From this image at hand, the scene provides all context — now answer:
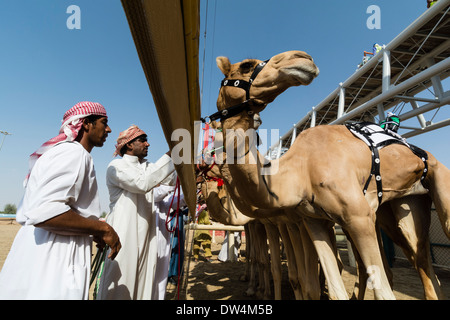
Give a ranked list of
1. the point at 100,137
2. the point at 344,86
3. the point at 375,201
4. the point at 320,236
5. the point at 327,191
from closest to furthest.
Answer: the point at 100,137 → the point at 327,191 → the point at 320,236 → the point at 375,201 → the point at 344,86

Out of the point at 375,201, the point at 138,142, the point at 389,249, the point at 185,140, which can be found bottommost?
the point at 389,249

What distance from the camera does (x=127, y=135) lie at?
3246 mm

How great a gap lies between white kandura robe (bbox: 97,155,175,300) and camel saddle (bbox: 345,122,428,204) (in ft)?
8.12

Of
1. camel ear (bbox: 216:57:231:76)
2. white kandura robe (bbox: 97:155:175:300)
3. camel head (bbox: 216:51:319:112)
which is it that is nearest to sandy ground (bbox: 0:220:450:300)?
white kandura robe (bbox: 97:155:175:300)

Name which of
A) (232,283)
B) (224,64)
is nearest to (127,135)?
(224,64)

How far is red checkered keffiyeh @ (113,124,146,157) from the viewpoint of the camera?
3.20m

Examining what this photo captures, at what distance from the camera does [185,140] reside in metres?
1.71

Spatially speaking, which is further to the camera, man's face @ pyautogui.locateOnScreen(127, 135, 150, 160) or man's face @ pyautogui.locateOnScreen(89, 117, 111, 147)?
man's face @ pyautogui.locateOnScreen(127, 135, 150, 160)

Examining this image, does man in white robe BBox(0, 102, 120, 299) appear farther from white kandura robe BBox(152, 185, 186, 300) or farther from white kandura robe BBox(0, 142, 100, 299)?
white kandura robe BBox(152, 185, 186, 300)

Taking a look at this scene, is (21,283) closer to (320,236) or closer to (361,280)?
(320,236)

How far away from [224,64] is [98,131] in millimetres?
1282

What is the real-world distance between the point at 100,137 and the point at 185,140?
78 centimetres

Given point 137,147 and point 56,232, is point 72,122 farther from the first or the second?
point 137,147
